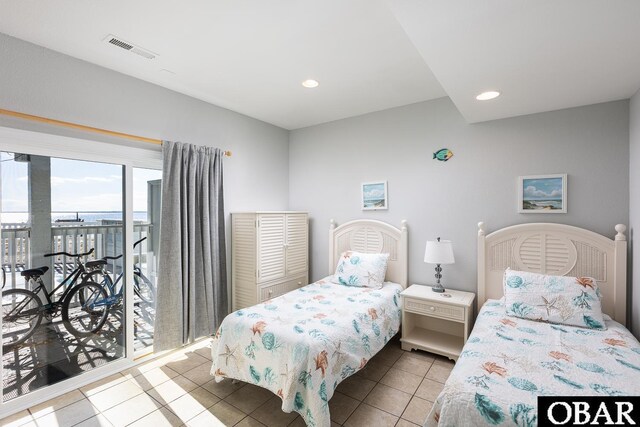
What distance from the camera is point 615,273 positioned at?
7.98 ft

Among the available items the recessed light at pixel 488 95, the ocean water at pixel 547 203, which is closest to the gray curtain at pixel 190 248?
the recessed light at pixel 488 95

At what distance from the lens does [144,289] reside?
3059mm

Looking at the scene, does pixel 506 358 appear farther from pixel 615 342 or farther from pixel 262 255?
pixel 262 255

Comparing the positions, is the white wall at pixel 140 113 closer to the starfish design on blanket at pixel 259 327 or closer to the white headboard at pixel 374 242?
the white headboard at pixel 374 242

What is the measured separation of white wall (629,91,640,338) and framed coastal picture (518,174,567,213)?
415 mm

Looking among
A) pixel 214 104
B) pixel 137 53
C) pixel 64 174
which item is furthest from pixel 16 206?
pixel 214 104

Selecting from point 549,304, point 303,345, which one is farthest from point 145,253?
point 549,304

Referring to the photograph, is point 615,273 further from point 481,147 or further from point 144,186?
point 144,186

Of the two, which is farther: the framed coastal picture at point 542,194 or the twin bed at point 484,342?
the framed coastal picture at point 542,194

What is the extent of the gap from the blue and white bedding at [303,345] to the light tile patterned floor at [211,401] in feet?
0.71

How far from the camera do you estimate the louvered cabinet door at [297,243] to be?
3783 millimetres

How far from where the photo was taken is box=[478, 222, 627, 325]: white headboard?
2.42 m

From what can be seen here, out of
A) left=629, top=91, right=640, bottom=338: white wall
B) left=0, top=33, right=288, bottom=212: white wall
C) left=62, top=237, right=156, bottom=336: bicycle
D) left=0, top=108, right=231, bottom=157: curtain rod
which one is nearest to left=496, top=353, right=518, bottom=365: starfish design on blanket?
left=629, top=91, right=640, bottom=338: white wall

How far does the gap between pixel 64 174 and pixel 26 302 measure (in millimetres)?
1006
